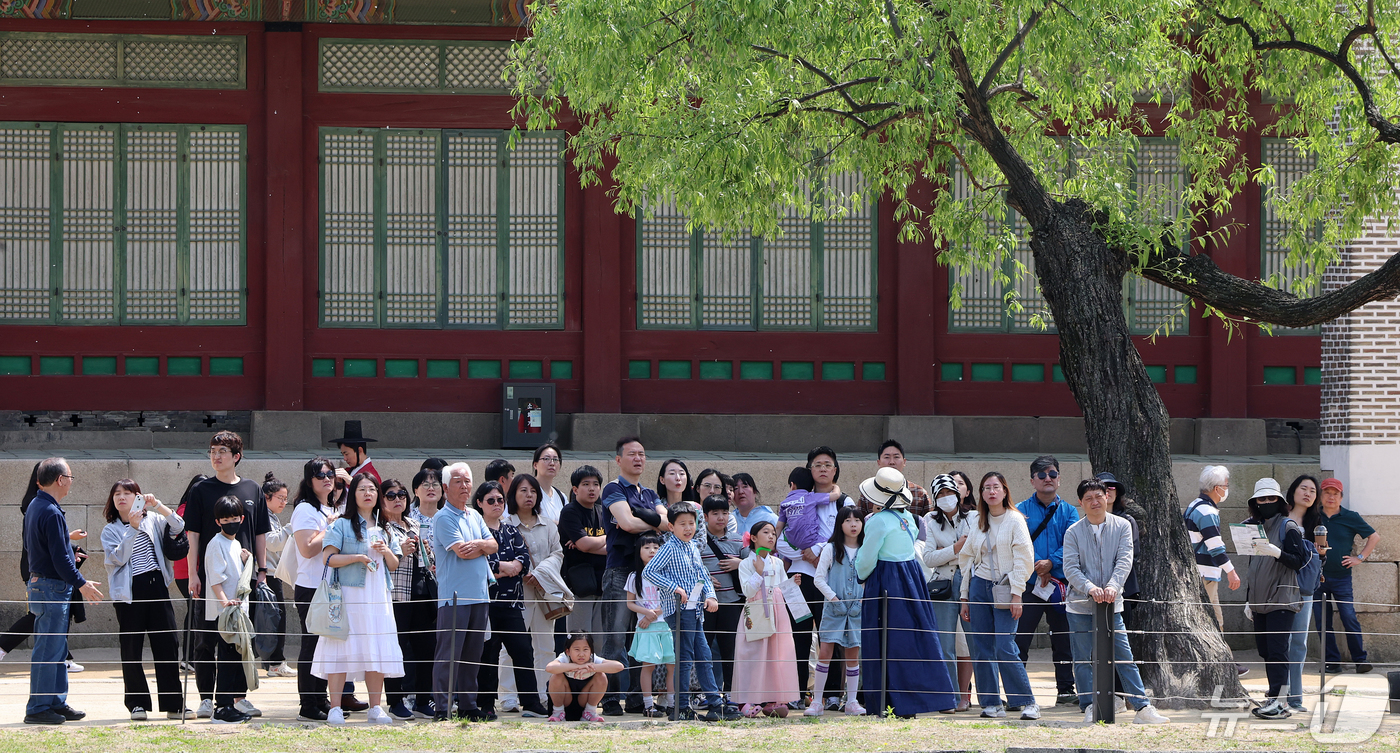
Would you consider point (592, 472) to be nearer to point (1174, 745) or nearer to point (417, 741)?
point (417, 741)

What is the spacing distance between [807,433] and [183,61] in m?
7.50

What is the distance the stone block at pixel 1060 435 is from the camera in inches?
609

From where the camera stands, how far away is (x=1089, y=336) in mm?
10328

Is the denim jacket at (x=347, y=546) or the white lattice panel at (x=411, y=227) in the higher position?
the white lattice panel at (x=411, y=227)

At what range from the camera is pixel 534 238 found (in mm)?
15312

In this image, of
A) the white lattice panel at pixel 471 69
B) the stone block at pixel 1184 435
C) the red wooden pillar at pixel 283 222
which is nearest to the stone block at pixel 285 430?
the red wooden pillar at pixel 283 222

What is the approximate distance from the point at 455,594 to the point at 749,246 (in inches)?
287

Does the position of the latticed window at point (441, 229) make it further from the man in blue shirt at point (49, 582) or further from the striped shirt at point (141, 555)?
the man in blue shirt at point (49, 582)

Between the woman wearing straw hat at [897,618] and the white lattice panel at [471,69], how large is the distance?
7.62 metres

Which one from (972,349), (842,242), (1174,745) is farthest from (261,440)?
(1174,745)

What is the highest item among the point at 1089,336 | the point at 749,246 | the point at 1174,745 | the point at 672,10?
the point at 672,10

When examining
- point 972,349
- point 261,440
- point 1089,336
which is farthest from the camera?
point 972,349

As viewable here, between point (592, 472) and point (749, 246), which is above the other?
point (749, 246)

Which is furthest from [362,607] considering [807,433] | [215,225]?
[215,225]
